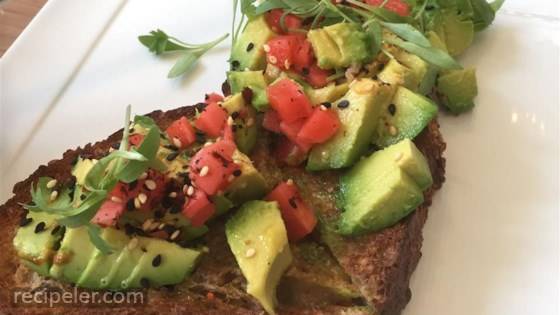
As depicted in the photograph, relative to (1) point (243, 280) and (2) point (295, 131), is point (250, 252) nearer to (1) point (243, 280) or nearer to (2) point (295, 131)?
(1) point (243, 280)

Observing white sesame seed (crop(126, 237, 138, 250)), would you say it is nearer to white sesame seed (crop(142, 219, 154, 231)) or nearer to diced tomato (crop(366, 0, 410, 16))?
white sesame seed (crop(142, 219, 154, 231))

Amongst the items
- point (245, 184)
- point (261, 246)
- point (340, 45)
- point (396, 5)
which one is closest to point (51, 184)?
point (245, 184)

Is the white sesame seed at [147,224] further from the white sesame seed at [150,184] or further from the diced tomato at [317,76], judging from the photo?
the diced tomato at [317,76]

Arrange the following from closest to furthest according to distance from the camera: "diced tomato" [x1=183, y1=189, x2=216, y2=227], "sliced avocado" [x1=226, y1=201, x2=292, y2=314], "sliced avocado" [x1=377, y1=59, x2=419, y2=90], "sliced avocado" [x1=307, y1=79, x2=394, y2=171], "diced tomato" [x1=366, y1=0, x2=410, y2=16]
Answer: "sliced avocado" [x1=226, y1=201, x2=292, y2=314] < "diced tomato" [x1=183, y1=189, x2=216, y2=227] < "sliced avocado" [x1=307, y1=79, x2=394, y2=171] < "sliced avocado" [x1=377, y1=59, x2=419, y2=90] < "diced tomato" [x1=366, y1=0, x2=410, y2=16]

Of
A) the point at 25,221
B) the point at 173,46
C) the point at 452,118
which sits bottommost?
the point at 452,118

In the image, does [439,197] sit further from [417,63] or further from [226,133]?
[226,133]

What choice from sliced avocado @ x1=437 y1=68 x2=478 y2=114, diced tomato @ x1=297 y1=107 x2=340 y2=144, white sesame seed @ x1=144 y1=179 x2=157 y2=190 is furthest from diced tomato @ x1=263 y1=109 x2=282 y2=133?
sliced avocado @ x1=437 y1=68 x2=478 y2=114

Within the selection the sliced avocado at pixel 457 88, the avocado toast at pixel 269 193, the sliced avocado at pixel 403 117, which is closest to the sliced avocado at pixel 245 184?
the avocado toast at pixel 269 193
